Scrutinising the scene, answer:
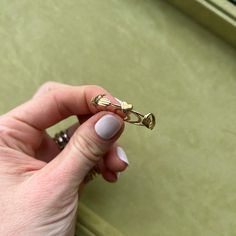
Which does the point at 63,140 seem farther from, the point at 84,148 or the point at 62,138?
the point at 84,148

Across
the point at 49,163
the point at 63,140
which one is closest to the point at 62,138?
the point at 63,140

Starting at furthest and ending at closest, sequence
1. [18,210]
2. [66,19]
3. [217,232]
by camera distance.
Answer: [66,19]
[217,232]
[18,210]

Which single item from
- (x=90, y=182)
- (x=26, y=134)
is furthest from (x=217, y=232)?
(x=26, y=134)

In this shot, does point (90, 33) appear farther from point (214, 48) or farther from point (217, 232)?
point (217, 232)

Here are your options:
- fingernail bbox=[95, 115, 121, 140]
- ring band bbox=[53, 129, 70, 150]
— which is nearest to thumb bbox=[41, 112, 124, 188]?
fingernail bbox=[95, 115, 121, 140]

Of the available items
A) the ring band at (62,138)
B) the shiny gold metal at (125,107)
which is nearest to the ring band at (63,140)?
the ring band at (62,138)

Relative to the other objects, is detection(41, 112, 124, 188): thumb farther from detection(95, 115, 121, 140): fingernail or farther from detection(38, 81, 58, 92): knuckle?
detection(38, 81, 58, 92): knuckle
